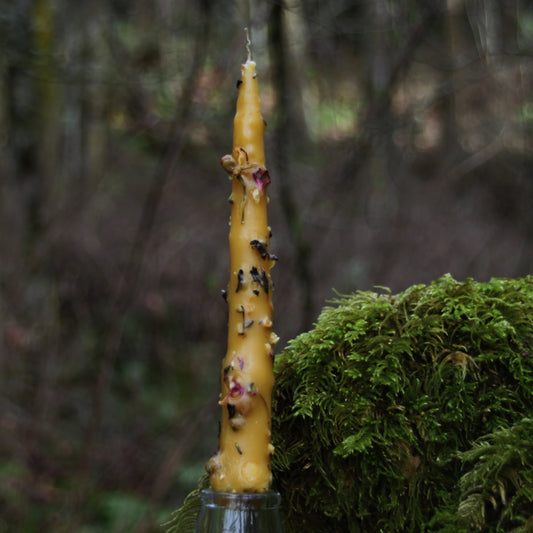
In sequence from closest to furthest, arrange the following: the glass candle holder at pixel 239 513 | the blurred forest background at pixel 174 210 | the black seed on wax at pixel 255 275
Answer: the glass candle holder at pixel 239 513
the black seed on wax at pixel 255 275
the blurred forest background at pixel 174 210

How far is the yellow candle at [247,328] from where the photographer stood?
1.33 meters

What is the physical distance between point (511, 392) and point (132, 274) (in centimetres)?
342

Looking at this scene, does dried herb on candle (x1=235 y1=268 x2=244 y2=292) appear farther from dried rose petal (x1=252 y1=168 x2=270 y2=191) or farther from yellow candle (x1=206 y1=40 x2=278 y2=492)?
dried rose petal (x1=252 y1=168 x2=270 y2=191)

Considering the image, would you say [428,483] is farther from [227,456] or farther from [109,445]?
[109,445]

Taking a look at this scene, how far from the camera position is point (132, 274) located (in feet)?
14.7

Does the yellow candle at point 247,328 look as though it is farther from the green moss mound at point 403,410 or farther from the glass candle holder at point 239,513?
the green moss mound at point 403,410

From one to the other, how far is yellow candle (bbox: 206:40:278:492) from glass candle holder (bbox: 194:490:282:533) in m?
0.02

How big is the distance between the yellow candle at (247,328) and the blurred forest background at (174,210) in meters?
2.74

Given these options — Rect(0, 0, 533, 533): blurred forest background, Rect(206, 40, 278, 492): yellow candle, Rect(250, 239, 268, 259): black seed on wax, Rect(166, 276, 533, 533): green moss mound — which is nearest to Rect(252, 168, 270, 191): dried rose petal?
Rect(206, 40, 278, 492): yellow candle

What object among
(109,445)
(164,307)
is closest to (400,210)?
(164,307)

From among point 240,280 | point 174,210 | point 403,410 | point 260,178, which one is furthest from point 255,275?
point 174,210

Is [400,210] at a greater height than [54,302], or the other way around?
[400,210]

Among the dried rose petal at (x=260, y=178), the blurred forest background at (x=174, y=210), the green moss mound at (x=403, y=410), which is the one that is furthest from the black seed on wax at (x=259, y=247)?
the blurred forest background at (x=174, y=210)

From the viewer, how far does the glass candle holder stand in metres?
1.27
